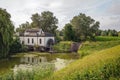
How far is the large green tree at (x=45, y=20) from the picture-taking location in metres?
65.5

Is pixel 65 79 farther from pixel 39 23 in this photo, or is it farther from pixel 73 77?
pixel 39 23

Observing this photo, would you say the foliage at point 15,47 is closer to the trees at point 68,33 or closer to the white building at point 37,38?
the white building at point 37,38

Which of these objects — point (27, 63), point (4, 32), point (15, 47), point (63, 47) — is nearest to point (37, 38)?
point (63, 47)

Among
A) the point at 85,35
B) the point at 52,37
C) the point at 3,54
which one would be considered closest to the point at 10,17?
the point at 3,54

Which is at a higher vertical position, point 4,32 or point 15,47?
point 4,32

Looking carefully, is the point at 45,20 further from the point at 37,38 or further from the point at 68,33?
the point at 37,38

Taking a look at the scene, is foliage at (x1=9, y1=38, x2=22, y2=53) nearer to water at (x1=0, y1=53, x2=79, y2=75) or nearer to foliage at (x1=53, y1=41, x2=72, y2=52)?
foliage at (x1=53, y1=41, x2=72, y2=52)

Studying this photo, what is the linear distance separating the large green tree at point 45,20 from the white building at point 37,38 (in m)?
10.7

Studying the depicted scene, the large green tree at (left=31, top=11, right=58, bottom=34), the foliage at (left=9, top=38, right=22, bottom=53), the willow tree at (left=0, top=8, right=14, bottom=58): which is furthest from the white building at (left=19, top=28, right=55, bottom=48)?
the willow tree at (left=0, top=8, right=14, bottom=58)

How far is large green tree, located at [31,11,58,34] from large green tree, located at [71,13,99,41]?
6681 millimetres

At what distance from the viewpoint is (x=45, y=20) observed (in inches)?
2584

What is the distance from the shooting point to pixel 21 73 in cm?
1844

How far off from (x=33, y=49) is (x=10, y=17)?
12.7m

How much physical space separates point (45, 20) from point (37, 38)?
42.8 ft
